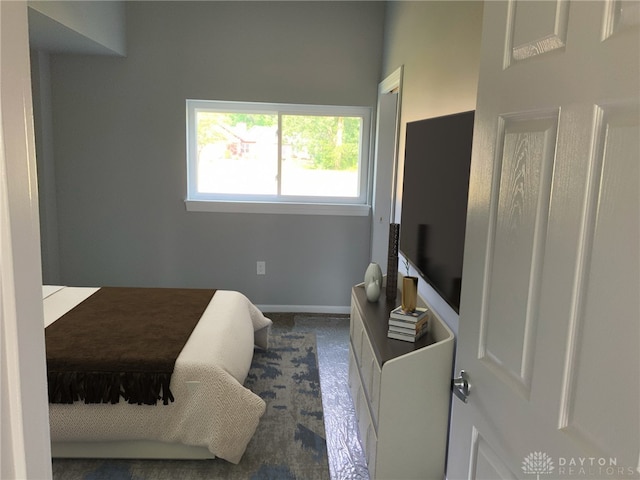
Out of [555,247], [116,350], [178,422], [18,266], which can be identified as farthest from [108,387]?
[555,247]

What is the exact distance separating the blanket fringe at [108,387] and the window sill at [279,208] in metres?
2.25

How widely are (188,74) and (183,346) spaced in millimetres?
2528

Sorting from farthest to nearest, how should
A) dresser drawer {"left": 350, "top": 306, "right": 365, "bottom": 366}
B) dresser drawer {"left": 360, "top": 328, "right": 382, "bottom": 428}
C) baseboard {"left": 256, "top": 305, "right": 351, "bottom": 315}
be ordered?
1. baseboard {"left": 256, "top": 305, "right": 351, "bottom": 315}
2. dresser drawer {"left": 350, "top": 306, "right": 365, "bottom": 366}
3. dresser drawer {"left": 360, "top": 328, "right": 382, "bottom": 428}

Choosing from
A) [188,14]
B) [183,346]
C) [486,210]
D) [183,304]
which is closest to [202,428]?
[183,346]

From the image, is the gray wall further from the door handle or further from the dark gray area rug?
the door handle

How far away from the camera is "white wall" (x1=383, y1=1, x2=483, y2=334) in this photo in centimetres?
204

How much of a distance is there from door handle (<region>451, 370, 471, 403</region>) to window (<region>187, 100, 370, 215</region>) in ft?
10.4

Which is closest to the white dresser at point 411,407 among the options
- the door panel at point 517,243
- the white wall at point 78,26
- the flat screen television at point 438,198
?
the flat screen television at point 438,198

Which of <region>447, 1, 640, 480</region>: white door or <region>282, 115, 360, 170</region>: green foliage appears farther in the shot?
<region>282, 115, 360, 170</region>: green foliage

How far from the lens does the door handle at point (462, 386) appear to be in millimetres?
1191

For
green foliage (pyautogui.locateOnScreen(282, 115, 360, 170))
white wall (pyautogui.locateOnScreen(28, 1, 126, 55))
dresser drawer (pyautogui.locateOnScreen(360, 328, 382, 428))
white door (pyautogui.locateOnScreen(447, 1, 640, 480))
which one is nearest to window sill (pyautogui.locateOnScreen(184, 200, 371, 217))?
green foliage (pyautogui.locateOnScreen(282, 115, 360, 170))

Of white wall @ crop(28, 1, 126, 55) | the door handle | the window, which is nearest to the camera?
the door handle
